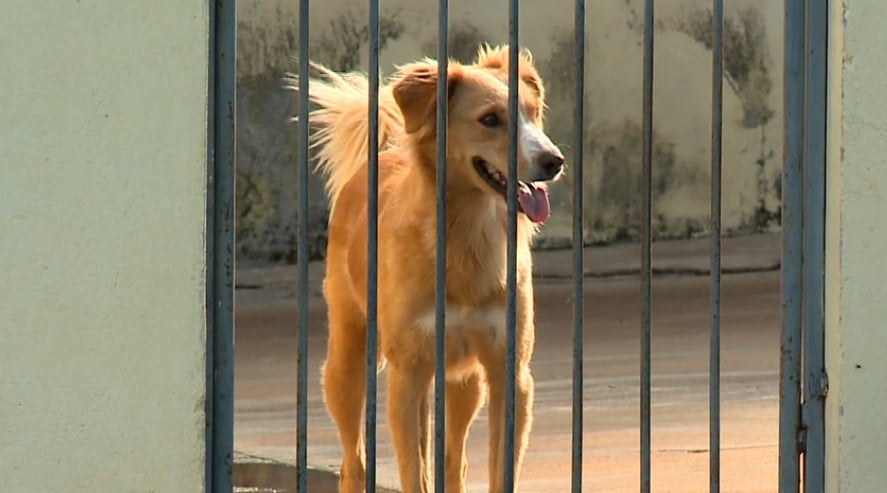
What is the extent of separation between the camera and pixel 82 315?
3.92 metres

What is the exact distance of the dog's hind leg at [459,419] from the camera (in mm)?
5941

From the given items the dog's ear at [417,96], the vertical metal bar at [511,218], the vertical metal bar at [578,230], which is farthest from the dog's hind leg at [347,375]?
the vertical metal bar at [578,230]

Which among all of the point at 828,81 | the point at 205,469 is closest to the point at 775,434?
the point at 828,81

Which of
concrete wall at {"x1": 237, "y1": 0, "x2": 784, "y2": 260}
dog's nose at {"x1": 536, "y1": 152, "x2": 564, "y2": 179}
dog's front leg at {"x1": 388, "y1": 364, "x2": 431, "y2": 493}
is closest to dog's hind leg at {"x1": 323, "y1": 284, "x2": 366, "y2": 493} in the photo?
dog's front leg at {"x1": 388, "y1": 364, "x2": 431, "y2": 493}

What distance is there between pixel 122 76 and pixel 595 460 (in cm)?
359

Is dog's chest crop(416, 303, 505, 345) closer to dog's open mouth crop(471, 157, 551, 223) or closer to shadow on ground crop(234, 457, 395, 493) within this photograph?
dog's open mouth crop(471, 157, 551, 223)

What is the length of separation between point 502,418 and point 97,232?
79.2 inches

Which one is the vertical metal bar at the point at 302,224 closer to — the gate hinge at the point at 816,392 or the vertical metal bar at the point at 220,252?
the vertical metal bar at the point at 220,252

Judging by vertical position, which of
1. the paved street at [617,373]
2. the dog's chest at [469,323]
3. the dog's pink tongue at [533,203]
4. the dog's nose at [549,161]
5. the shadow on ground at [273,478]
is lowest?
the shadow on ground at [273,478]

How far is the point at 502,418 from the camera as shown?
5582 mm

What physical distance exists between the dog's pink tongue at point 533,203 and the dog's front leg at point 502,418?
Result: 490mm

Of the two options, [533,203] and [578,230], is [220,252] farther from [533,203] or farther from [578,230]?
[533,203]

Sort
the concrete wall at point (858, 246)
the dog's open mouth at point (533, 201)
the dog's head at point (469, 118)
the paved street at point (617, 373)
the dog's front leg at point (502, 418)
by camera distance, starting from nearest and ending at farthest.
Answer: the concrete wall at point (858, 246), the dog's open mouth at point (533, 201), the dog's front leg at point (502, 418), the dog's head at point (469, 118), the paved street at point (617, 373)

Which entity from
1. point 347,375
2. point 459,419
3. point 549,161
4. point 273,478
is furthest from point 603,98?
point 549,161
